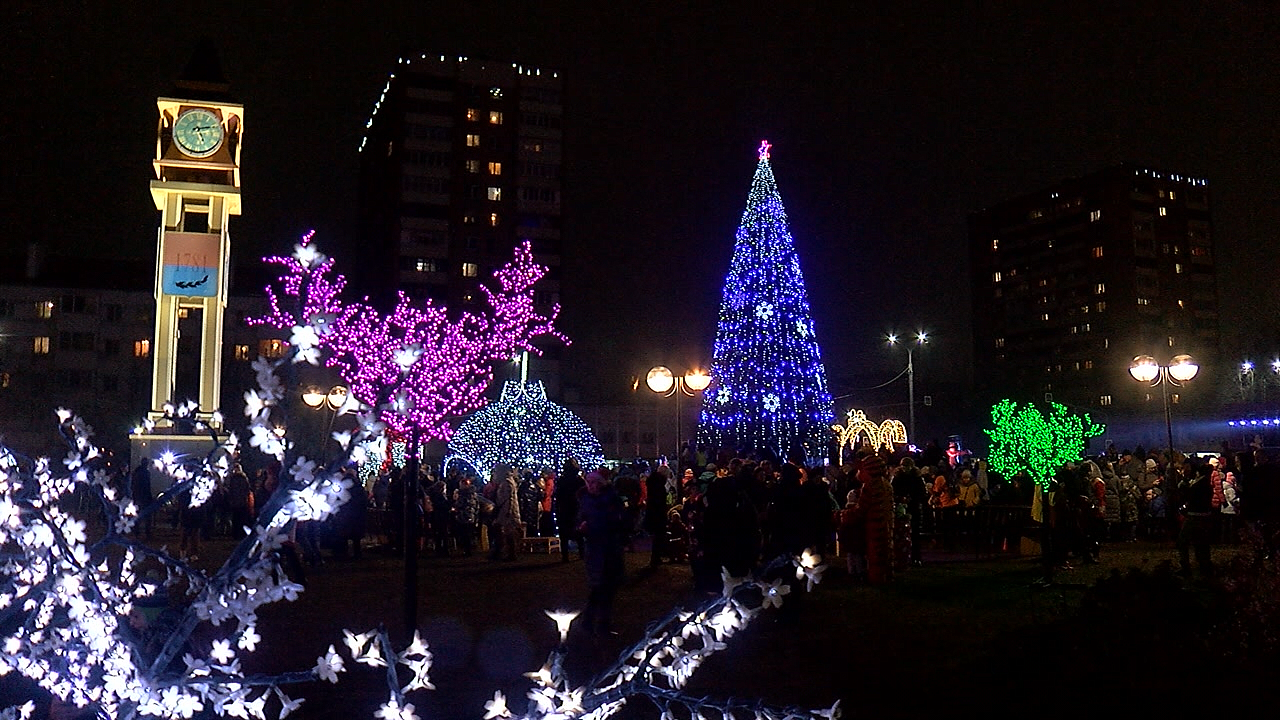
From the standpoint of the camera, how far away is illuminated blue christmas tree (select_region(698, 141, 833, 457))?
117ft

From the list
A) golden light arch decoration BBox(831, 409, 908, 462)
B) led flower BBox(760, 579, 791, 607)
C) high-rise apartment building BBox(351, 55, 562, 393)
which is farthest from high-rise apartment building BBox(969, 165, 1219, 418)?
led flower BBox(760, 579, 791, 607)

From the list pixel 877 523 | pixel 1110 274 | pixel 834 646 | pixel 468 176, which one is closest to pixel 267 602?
pixel 834 646

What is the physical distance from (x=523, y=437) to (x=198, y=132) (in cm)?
1605

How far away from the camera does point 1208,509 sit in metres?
16.6

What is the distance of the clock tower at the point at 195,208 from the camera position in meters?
36.3

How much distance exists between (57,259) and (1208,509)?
8522 cm

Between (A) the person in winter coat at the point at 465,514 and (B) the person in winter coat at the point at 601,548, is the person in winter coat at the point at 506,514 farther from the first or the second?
(B) the person in winter coat at the point at 601,548

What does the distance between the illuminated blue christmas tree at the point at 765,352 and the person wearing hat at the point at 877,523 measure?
19.4 meters

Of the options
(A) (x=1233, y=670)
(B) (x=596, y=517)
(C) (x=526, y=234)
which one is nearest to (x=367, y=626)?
(B) (x=596, y=517)

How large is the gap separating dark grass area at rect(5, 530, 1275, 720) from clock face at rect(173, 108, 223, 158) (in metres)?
24.5

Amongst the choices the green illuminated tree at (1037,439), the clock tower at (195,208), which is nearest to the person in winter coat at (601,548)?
the green illuminated tree at (1037,439)

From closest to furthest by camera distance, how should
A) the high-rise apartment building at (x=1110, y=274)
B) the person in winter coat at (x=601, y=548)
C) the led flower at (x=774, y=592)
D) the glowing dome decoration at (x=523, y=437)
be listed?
the led flower at (x=774, y=592) < the person in winter coat at (x=601, y=548) < the glowing dome decoration at (x=523, y=437) < the high-rise apartment building at (x=1110, y=274)

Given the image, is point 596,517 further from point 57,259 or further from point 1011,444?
point 57,259

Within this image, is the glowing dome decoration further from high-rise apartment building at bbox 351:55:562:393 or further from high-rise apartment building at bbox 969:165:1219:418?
high-rise apartment building at bbox 969:165:1219:418
